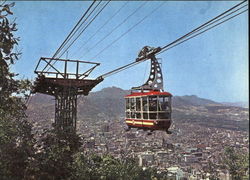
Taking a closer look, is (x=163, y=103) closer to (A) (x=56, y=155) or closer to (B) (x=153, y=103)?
(B) (x=153, y=103)

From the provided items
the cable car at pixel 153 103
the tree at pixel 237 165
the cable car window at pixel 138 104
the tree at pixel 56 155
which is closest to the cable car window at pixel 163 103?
the cable car at pixel 153 103

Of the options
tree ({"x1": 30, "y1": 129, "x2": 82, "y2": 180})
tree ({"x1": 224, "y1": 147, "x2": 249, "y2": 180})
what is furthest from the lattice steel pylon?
tree ({"x1": 224, "y1": 147, "x2": 249, "y2": 180})

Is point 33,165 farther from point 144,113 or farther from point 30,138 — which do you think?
point 144,113

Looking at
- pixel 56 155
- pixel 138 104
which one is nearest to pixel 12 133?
pixel 56 155

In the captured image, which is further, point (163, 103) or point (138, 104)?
point (138, 104)

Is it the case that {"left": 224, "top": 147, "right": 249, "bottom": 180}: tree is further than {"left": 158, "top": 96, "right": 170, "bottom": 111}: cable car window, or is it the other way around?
{"left": 224, "top": 147, "right": 249, "bottom": 180}: tree

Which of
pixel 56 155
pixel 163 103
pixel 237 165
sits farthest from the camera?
pixel 237 165

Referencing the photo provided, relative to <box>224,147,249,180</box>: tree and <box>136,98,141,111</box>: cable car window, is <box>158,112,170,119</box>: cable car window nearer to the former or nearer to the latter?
<box>136,98,141,111</box>: cable car window

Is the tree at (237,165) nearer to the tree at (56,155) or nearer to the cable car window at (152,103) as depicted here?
the tree at (56,155)

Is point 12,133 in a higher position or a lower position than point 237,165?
higher
